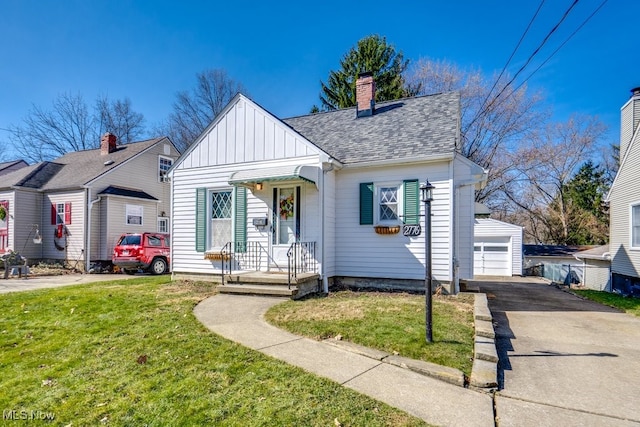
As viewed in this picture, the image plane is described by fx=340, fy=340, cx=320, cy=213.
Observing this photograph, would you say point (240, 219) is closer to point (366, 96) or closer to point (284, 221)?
point (284, 221)

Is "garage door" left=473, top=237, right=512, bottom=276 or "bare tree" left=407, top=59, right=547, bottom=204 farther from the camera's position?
"bare tree" left=407, top=59, right=547, bottom=204

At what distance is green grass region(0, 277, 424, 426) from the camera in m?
2.83

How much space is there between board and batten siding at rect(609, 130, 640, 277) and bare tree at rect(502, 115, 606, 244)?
31.0ft

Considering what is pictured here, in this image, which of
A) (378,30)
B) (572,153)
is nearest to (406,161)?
(378,30)

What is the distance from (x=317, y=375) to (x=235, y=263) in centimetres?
644

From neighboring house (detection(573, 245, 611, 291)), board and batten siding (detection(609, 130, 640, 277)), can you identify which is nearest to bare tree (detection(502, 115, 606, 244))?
neighboring house (detection(573, 245, 611, 291))

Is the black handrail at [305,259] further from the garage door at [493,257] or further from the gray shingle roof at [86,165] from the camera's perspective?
the garage door at [493,257]

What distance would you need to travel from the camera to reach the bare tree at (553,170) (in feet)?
77.5

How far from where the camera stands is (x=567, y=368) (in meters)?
4.07

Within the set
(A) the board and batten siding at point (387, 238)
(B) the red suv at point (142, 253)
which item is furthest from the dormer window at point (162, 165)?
(A) the board and batten siding at point (387, 238)

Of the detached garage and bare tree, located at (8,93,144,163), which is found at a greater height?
bare tree, located at (8,93,144,163)

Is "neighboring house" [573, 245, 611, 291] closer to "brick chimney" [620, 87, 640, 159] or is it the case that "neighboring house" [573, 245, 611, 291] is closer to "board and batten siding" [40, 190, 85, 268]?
"brick chimney" [620, 87, 640, 159]

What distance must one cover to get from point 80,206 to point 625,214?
2281 cm

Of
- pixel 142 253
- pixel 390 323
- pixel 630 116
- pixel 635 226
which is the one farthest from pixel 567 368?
pixel 630 116
